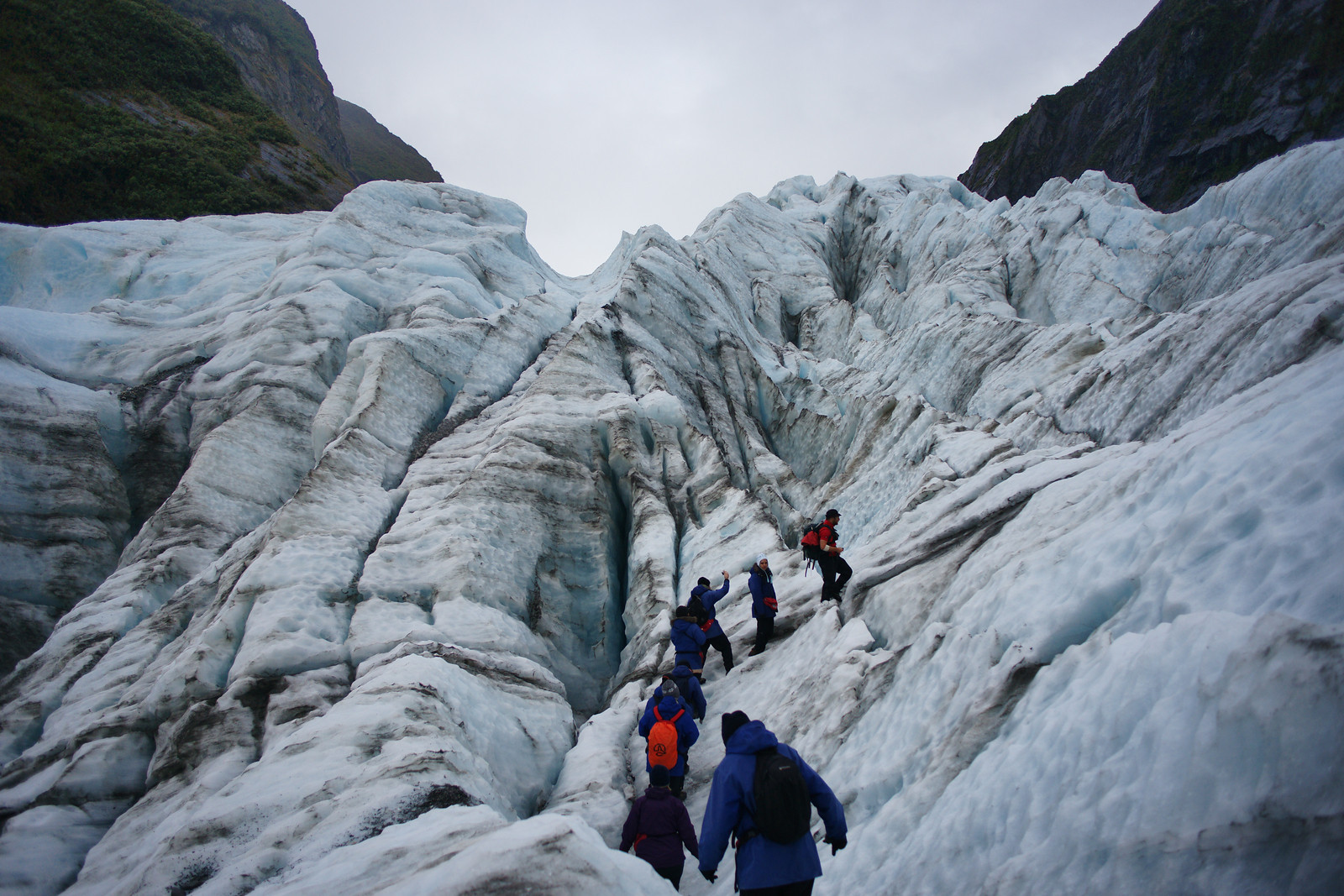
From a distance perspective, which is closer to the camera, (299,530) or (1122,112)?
(299,530)

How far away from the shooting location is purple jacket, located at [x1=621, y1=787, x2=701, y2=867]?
5.10 m

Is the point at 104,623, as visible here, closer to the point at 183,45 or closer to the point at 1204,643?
the point at 1204,643

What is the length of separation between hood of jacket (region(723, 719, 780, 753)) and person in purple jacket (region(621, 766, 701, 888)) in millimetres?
1428

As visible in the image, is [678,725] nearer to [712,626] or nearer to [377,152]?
[712,626]

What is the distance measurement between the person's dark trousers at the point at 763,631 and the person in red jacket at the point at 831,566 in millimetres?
965

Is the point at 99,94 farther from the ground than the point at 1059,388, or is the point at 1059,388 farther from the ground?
the point at 99,94

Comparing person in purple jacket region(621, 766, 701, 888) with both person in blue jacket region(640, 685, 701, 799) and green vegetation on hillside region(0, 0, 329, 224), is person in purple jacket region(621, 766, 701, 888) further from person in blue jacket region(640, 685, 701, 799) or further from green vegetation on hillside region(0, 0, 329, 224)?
green vegetation on hillside region(0, 0, 329, 224)

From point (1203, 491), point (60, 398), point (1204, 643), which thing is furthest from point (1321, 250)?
point (60, 398)

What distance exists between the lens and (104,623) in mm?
12156

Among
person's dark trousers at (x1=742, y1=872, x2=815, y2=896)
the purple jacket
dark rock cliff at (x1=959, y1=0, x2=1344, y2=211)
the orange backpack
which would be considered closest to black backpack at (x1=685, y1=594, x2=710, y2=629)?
the orange backpack

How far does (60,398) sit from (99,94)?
101ft

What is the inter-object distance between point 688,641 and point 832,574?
2.48m

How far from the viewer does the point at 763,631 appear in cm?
986

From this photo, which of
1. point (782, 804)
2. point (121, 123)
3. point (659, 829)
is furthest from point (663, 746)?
point (121, 123)
